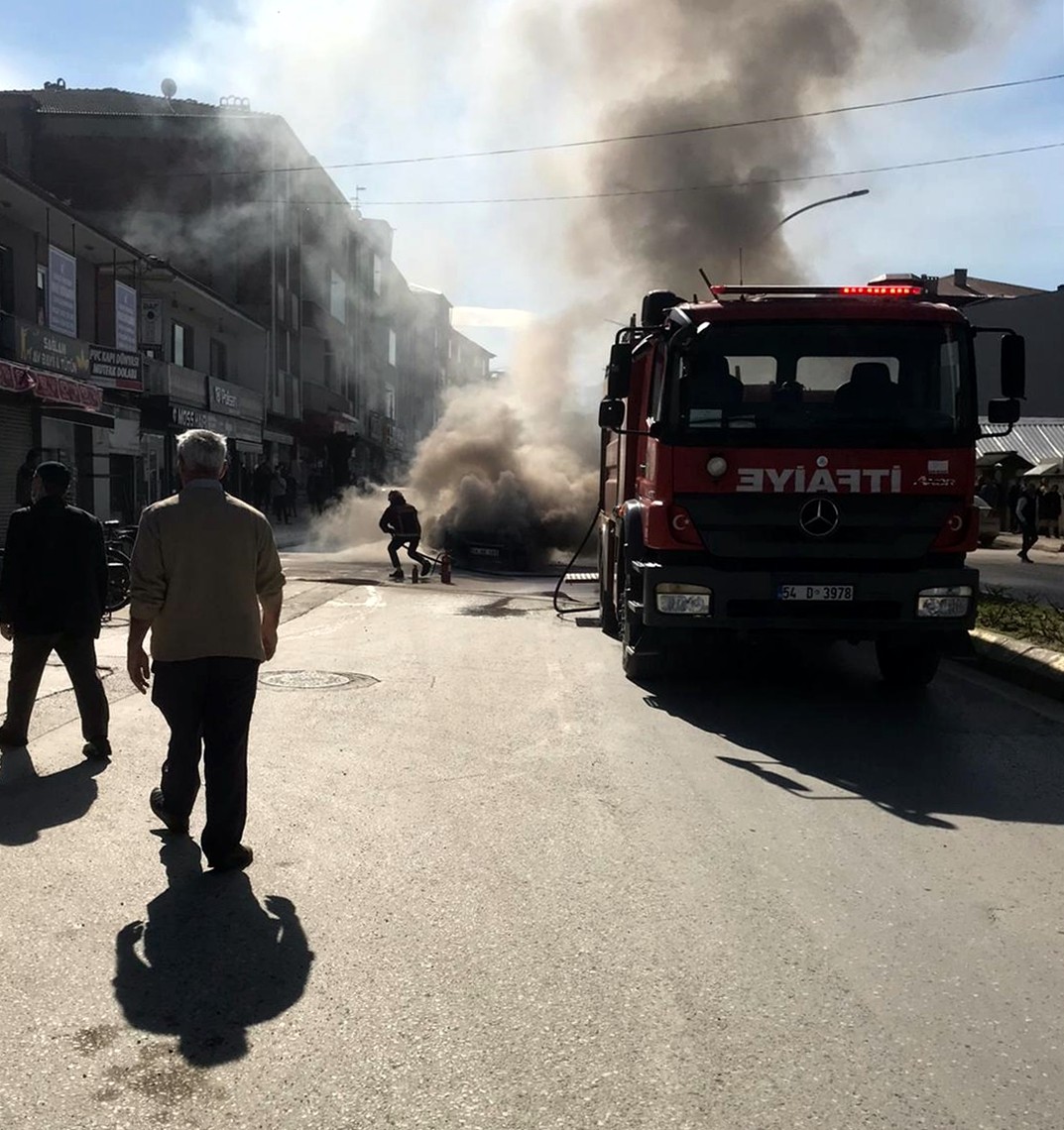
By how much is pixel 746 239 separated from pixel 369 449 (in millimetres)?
37974

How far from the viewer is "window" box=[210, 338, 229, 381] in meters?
37.1

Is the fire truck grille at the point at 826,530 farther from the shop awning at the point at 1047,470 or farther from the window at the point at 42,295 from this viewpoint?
the shop awning at the point at 1047,470

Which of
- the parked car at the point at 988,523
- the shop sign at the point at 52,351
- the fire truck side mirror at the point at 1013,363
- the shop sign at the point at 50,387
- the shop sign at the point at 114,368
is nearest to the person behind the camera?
the fire truck side mirror at the point at 1013,363

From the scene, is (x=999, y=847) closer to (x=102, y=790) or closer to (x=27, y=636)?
(x=102, y=790)

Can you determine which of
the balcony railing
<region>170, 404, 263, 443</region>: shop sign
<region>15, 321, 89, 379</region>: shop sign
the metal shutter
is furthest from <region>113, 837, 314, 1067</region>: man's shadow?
the balcony railing

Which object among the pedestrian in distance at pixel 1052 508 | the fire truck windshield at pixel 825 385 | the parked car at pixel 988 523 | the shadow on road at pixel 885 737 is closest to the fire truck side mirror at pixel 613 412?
the fire truck windshield at pixel 825 385

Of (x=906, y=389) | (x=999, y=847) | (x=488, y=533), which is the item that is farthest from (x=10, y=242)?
(x=999, y=847)

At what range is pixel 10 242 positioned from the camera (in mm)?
22344

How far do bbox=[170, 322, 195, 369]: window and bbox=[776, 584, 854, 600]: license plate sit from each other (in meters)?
28.1

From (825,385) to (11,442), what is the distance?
1805 cm

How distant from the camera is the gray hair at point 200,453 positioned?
4.33 meters

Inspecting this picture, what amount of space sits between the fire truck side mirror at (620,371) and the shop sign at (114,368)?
55.6ft

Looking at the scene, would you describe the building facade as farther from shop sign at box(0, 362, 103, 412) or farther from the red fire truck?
the red fire truck

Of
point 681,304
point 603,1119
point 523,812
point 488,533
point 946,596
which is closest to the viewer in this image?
point 603,1119
